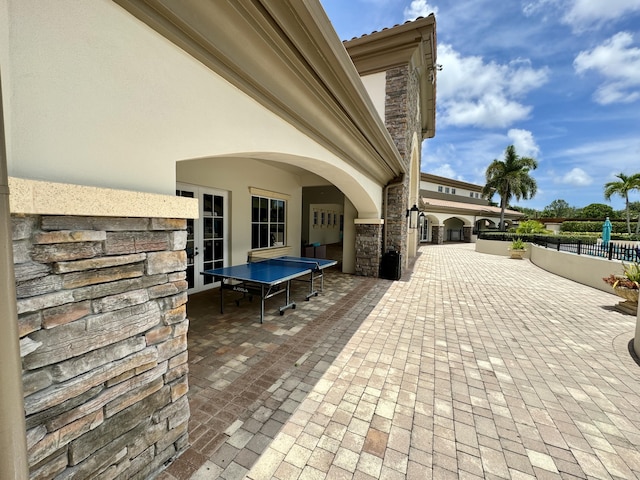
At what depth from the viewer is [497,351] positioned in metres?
3.81

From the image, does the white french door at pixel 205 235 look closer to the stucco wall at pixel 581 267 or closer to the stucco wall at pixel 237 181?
the stucco wall at pixel 237 181

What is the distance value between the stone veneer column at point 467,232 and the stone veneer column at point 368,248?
78.8 ft

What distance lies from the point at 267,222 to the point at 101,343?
727 centimetres

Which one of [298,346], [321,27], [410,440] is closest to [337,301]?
[298,346]

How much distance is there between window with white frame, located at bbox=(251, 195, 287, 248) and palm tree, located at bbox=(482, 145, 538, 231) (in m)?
22.7

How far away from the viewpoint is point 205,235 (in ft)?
21.2

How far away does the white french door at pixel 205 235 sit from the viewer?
6043 mm

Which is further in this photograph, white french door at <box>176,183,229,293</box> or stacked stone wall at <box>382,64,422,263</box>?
stacked stone wall at <box>382,64,422,263</box>

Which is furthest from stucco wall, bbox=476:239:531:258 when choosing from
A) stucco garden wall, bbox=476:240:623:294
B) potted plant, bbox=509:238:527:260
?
stucco garden wall, bbox=476:240:623:294

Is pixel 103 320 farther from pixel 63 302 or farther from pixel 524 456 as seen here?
pixel 524 456

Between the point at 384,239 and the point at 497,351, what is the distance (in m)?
5.72

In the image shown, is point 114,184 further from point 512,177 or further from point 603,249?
point 512,177

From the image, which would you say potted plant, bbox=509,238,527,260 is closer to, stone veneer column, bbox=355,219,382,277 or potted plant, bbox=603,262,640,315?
Answer: potted plant, bbox=603,262,640,315

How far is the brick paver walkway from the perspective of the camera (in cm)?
201
